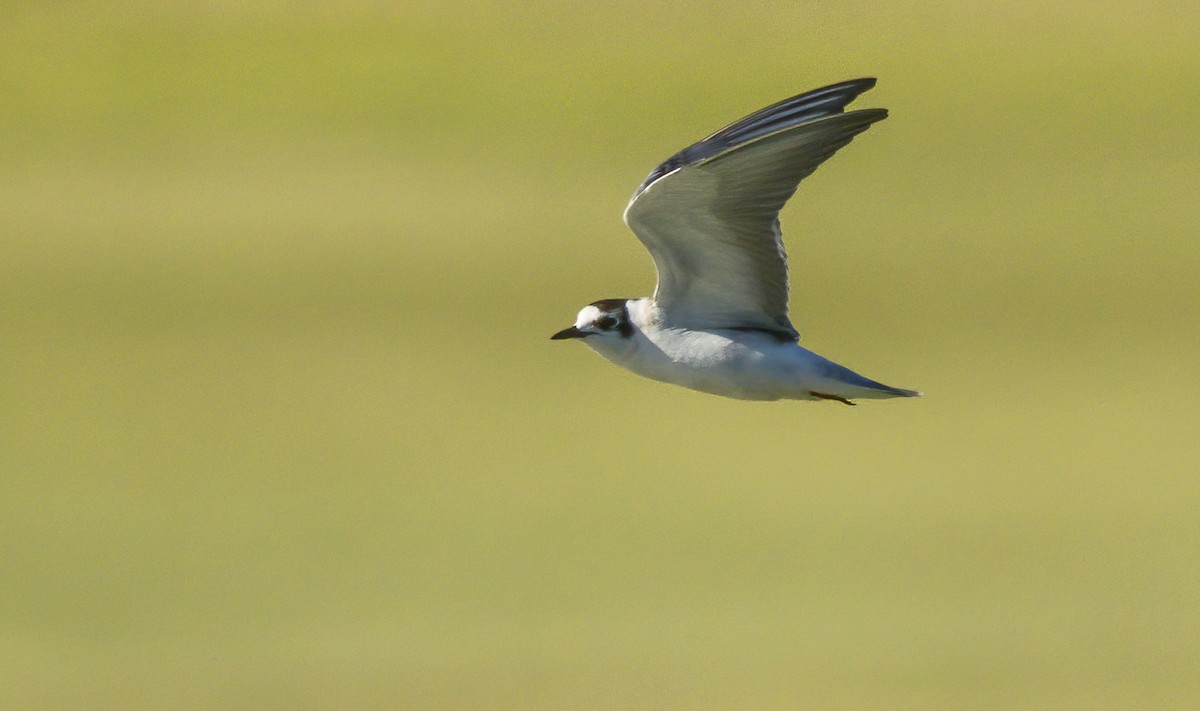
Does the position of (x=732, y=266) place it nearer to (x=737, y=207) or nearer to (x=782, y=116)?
(x=737, y=207)

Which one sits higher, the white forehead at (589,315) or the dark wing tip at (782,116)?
the dark wing tip at (782,116)

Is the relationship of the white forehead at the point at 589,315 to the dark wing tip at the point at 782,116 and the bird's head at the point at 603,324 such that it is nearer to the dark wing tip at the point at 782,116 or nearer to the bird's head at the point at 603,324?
the bird's head at the point at 603,324

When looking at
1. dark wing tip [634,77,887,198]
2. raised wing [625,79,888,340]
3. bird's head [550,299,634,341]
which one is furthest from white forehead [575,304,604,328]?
dark wing tip [634,77,887,198]

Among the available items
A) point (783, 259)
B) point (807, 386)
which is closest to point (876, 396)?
point (807, 386)

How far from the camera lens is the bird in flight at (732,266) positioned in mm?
5477

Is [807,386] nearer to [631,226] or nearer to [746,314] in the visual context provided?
[746,314]

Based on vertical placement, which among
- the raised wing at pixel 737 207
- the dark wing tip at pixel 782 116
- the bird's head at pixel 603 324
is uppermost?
the dark wing tip at pixel 782 116

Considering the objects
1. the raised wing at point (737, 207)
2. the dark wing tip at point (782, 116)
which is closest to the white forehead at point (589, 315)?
the raised wing at point (737, 207)

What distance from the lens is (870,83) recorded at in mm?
5285

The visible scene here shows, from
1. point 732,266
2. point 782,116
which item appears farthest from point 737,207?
point 782,116

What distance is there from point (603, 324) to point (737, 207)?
74 cm

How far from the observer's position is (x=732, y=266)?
19.5 ft

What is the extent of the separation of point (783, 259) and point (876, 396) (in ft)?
2.08

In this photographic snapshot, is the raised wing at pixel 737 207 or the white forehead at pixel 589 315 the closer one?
the raised wing at pixel 737 207
